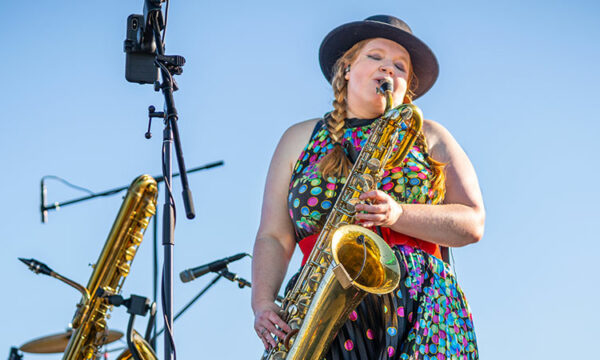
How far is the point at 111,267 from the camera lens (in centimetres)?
524

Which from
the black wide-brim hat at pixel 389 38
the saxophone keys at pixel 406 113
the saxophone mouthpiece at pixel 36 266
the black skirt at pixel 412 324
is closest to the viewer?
the black skirt at pixel 412 324

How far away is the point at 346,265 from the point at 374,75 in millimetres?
990

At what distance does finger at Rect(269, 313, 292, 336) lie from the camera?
2.90 meters

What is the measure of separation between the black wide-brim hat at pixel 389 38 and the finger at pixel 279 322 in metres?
1.56

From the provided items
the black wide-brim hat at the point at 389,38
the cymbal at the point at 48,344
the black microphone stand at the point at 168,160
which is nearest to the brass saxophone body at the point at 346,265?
the black wide-brim hat at the point at 389,38

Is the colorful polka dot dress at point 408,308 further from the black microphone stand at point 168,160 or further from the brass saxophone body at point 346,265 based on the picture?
the black microphone stand at point 168,160

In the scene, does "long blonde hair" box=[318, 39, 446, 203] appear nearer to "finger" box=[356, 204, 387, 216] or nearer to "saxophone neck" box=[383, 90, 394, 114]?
"saxophone neck" box=[383, 90, 394, 114]

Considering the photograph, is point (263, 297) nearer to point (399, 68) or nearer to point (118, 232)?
point (399, 68)

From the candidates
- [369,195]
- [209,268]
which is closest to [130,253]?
[209,268]

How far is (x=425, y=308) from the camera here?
2795mm

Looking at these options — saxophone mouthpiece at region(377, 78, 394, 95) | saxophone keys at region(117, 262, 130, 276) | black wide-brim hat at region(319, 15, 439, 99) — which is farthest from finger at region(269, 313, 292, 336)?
saxophone keys at region(117, 262, 130, 276)

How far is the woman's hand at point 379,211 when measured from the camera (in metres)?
2.83

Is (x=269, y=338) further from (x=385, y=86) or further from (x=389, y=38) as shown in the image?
(x=389, y=38)

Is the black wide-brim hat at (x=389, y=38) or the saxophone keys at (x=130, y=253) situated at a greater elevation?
the black wide-brim hat at (x=389, y=38)
